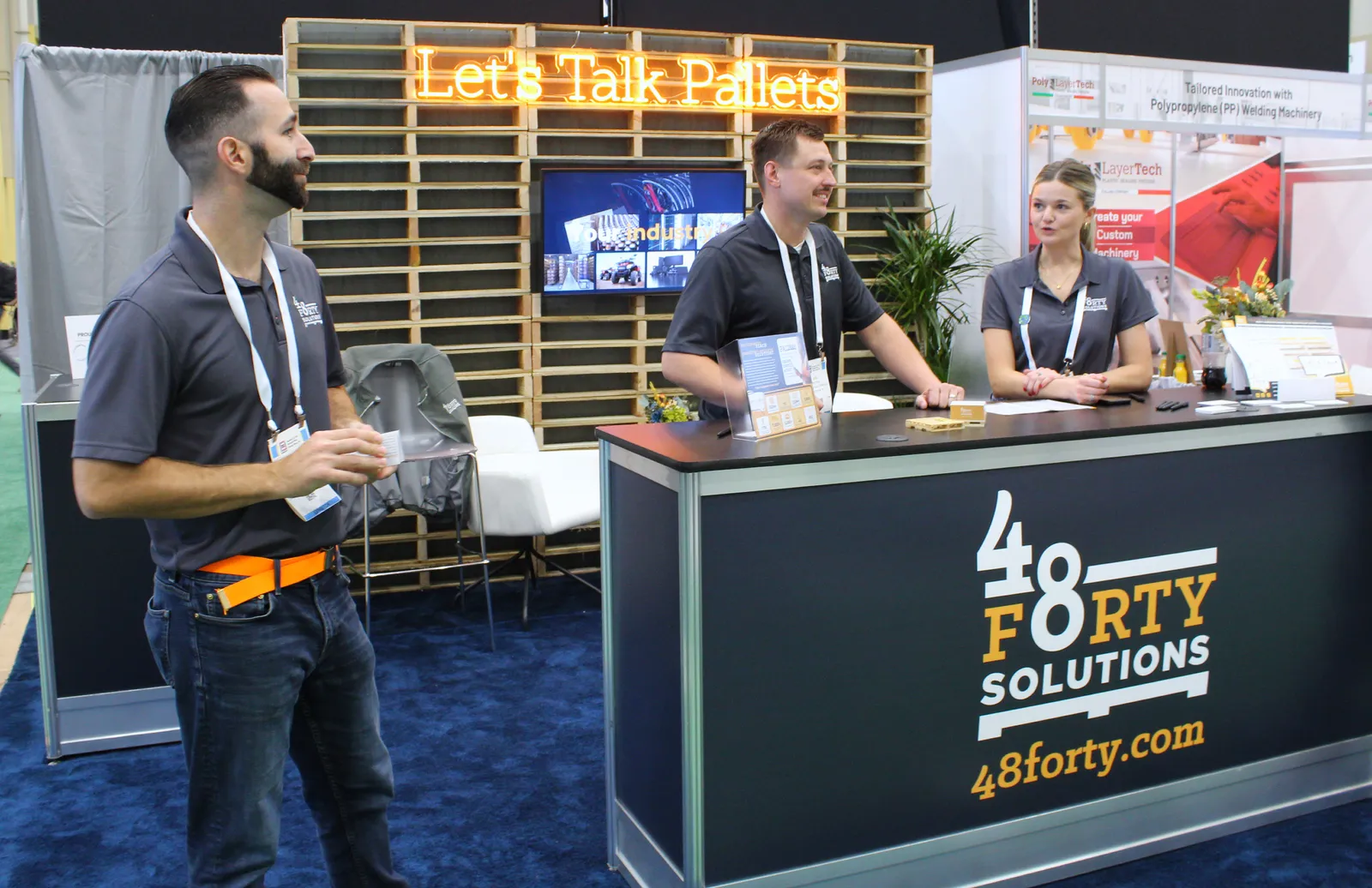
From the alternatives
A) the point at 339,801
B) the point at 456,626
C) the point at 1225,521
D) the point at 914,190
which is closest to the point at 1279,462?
the point at 1225,521

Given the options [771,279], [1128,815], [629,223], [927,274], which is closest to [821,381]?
[771,279]

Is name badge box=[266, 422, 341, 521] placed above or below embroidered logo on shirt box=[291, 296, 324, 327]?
below

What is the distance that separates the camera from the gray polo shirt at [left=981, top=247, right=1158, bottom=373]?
143 inches

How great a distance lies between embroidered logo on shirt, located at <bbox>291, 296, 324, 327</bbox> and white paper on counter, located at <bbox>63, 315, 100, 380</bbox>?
6.11 ft

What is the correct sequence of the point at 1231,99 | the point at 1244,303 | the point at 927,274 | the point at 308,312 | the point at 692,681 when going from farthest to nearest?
1. the point at 1231,99
2. the point at 927,274
3. the point at 1244,303
4. the point at 692,681
5. the point at 308,312

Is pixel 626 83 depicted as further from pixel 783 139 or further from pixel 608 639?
pixel 608 639

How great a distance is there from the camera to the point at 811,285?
329cm

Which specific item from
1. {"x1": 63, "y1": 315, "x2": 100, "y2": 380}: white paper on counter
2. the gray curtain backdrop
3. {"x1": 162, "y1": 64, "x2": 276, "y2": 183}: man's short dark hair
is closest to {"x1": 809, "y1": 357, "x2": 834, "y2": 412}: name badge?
{"x1": 162, "y1": 64, "x2": 276, "y2": 183}: man's short dark hair

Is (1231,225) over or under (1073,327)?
A: over

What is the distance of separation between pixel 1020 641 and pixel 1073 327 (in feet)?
4.18

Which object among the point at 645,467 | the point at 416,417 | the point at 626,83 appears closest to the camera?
the point at 645,467

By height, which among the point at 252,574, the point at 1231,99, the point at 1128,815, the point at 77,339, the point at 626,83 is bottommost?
the point at 1128,815

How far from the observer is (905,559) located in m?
2.59

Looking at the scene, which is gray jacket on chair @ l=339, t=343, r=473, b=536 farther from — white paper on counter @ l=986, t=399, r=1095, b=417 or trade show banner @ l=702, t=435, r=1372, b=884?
trade show banner @ l=702, t=435, r=1372, b=884
